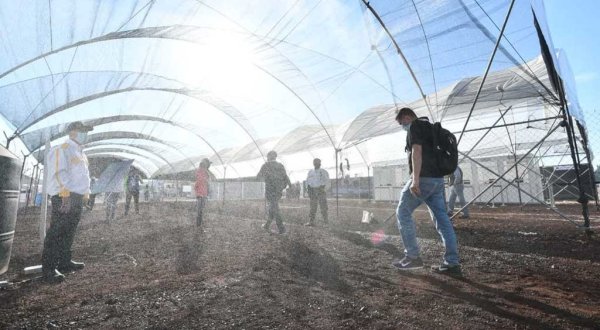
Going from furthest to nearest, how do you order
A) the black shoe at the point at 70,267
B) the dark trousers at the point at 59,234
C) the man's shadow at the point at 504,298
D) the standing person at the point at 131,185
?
the standing person at the point at 131,185 → the black shoe at the point at 70,267 → the dark trousers at the point at 59,234 → the man's shadow at the point at 504,298

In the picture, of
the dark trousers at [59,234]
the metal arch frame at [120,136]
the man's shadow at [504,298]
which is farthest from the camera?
the metal arch frame at [120,136]

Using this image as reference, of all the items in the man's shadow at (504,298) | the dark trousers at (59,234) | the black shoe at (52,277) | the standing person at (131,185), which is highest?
the standing person at (131,185)

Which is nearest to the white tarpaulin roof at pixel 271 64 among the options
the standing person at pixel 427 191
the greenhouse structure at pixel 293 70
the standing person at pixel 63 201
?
the greenhouse structure at pixel 293 70

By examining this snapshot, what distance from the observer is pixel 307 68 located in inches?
340

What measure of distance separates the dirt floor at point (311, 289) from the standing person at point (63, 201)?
0.25 metres

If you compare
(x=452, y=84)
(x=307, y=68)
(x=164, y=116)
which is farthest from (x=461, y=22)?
(x=164, y=116)

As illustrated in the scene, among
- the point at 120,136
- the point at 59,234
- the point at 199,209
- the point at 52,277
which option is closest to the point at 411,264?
the point at 52,277

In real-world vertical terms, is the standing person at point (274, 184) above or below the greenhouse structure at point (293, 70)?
below

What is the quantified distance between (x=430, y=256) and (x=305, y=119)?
838 cm

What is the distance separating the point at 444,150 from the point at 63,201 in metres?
4.43

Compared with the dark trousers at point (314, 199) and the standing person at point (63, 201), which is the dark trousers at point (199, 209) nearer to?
the dark trousers at point (314, 199)

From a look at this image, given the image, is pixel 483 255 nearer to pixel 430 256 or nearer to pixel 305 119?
pixel 430 256

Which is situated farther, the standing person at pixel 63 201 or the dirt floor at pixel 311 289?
the standing person at pixel 63 201

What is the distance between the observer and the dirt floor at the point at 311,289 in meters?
2.13
